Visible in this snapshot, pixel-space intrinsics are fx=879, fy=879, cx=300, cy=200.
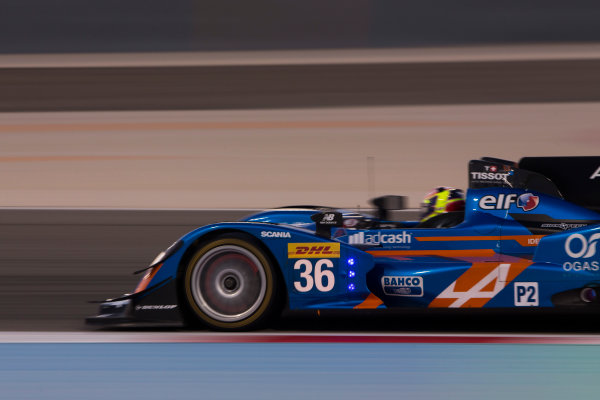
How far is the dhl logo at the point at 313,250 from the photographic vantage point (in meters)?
5.76

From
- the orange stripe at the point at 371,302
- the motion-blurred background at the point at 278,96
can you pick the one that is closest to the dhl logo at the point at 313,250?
the orange stripe at the point at 371,302

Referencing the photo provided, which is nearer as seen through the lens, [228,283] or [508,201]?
[228,283]

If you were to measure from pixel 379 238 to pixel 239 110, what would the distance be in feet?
48.0

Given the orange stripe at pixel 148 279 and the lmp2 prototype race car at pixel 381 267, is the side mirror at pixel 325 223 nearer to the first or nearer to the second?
the lmp2 prototype race car at pixel 381 267

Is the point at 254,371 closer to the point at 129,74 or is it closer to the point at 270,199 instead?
the point at 270,199

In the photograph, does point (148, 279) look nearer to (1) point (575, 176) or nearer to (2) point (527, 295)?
(2) point (527, 295)

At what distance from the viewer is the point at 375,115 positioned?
19359mm

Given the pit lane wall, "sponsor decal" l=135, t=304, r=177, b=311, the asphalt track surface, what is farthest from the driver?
the pit lane wall

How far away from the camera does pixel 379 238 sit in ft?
19.2

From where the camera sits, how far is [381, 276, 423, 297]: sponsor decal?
18.7 ft

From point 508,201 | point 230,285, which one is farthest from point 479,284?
point 230,285

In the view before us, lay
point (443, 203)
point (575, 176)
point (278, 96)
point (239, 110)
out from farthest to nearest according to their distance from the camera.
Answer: point (278, 96) → point (239, 110) → point (443, 203) → point (575, 176)

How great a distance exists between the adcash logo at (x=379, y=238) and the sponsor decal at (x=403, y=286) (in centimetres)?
25

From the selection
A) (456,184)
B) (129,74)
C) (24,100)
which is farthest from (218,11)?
(456,184)
